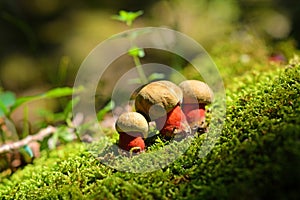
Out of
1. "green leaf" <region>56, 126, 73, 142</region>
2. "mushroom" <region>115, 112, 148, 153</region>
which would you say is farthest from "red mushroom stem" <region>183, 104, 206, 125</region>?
"green leaf" <region>56, 126, 73, 142</region>

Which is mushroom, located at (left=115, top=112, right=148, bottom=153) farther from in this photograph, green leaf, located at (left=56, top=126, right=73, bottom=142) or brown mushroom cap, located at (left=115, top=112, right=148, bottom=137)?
green leaf, located at (left=56, top=126, right=73, bottom=142)

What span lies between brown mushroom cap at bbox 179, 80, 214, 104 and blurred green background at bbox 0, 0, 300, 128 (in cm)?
258

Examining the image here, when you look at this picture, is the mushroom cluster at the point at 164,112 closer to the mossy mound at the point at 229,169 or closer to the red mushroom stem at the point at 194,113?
the red mushroom stem at the point at 194,113

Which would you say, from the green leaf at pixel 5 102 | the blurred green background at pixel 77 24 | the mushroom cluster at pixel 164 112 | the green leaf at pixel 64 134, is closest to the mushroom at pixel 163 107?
the mushroom cluster at pixel 164 112

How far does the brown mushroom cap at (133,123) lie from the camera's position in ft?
4.99

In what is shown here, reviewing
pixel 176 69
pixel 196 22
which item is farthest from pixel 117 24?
pixel 176 69

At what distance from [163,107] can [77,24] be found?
3.73m

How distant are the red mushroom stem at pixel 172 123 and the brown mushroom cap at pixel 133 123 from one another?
10cm

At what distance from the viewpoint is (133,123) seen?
1.52m

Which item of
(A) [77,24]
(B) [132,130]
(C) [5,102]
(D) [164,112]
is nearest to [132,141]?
(B) [132,130]

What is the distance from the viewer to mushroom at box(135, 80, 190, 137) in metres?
1.55

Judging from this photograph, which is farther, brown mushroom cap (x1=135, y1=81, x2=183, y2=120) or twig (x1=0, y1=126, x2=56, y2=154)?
twig (x1=0, y1=126, x2=56, y2=154)

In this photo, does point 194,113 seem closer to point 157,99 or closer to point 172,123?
point 172,123

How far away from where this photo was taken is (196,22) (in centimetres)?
494
